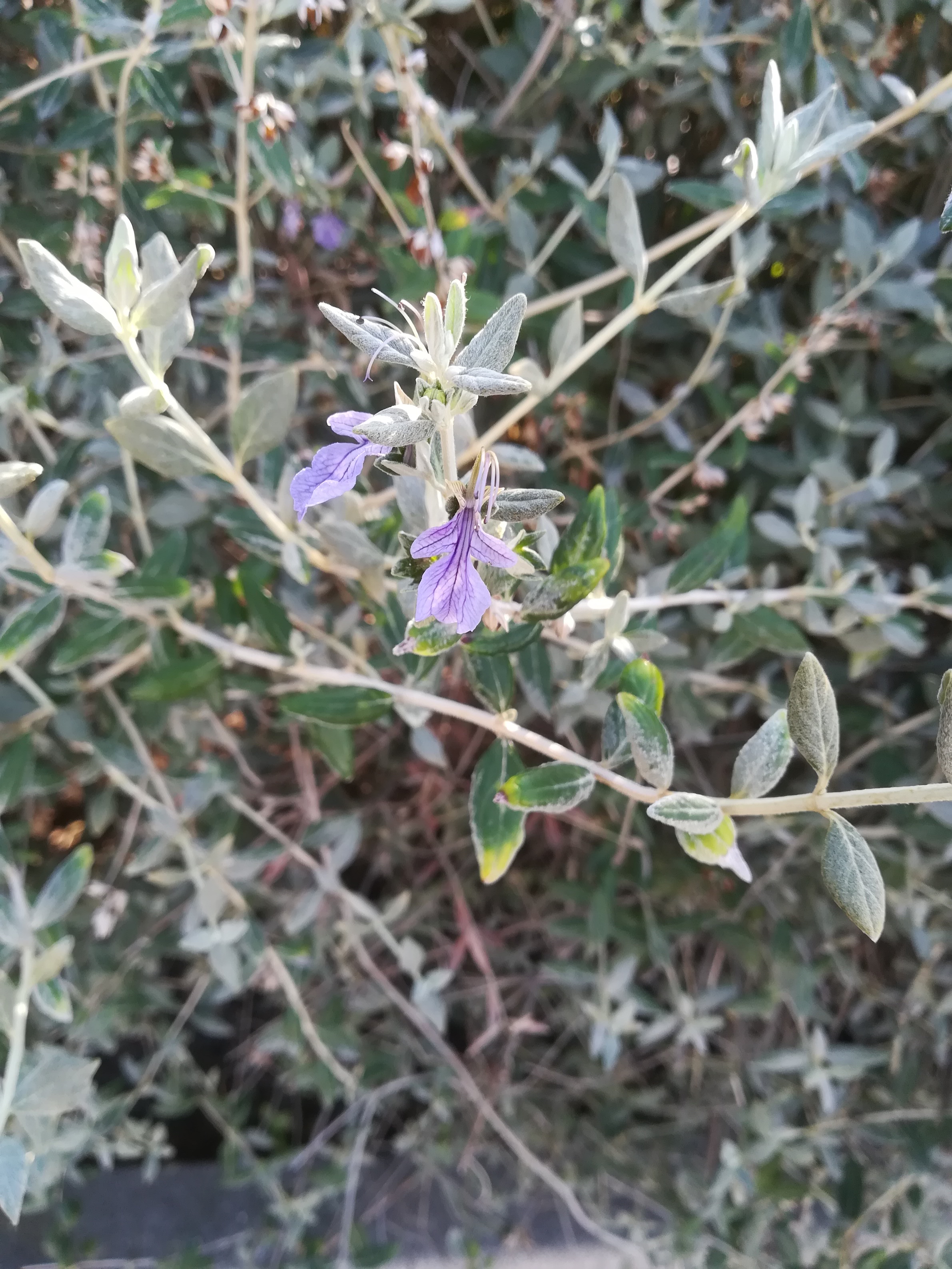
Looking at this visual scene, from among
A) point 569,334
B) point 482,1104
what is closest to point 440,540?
point 569,334

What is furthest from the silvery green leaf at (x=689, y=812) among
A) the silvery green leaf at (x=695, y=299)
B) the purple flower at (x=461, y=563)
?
the silvery green leaf at (x=695, y=299)

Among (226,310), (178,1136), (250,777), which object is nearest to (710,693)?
(250,777)

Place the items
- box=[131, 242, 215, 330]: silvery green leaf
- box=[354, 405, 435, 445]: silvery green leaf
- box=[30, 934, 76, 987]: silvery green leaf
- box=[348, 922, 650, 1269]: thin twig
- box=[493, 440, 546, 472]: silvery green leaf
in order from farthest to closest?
box=[348, 922, 650, 1269]: thin twig
box=[30, 934, 76, 987]: silvery green leaf
box=[493, 440, 546, 472]: silvery green leaf
box=[131, 242, 215, 330]: silvery green leaf
box=[354, 405, 435, 445]: silvery green leaf

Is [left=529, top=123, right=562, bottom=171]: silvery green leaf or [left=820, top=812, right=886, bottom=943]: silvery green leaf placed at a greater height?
[left=529, top=123, right=562, bottom=171]: silvery green leaf

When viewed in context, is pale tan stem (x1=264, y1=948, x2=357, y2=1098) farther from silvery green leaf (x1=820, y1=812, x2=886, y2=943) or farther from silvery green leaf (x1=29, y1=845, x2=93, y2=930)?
silvery green leaf (x1=820, y1=812, x2=886, y2=943)

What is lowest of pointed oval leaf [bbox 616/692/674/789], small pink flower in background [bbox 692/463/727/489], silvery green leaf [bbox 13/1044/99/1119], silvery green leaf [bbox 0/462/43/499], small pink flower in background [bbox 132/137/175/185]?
silvery green leaf [bbox 13/1044/99/1119]

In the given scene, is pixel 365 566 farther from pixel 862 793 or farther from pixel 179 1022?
pixel 179 1022

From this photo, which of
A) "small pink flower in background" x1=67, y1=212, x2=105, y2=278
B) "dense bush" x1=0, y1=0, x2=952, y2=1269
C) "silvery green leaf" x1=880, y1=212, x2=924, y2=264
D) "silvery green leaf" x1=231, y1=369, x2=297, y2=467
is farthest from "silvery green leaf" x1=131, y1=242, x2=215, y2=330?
"silvery green leaf" x1=880, y1=212, x2=924, y2=264
